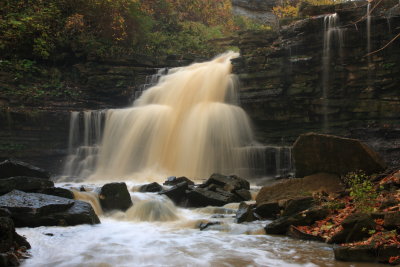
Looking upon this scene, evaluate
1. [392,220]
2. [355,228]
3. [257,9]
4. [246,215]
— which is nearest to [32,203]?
[246,215]

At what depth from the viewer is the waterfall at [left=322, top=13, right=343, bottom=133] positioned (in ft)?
46.4

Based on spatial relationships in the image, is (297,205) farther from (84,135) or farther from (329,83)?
(84,135)

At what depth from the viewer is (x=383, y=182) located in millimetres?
7297

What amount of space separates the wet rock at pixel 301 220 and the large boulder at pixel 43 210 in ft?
11.8

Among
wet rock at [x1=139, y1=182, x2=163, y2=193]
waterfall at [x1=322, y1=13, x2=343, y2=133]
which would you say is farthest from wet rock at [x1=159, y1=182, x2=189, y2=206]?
waterfall at [x1=322, y1=13, x2=343, y2=133]

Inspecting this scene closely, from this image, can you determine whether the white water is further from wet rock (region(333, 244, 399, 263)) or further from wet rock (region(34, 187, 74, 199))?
wet rock (region(34, 187, 74, 199))

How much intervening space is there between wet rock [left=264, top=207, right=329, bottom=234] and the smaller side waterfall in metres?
10.6

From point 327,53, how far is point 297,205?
30.6 ft

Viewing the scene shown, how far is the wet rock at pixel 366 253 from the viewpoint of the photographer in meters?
4.49

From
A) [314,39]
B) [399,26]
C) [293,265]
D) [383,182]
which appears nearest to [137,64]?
[314,39]

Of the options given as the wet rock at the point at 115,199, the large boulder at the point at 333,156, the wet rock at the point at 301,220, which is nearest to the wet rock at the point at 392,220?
the wet rock at the point at 301,220

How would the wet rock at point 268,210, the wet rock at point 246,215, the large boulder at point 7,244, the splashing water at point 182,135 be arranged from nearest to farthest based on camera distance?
1. the large boulder at point 7,244
2. the wet rock at point 246,215
3. the wet rock at point 268,210
4. the splashing water at point 182,135

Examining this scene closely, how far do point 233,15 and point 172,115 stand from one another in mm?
20638

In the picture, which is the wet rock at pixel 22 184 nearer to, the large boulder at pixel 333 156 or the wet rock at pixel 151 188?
the wet rock at pixel 151 188
